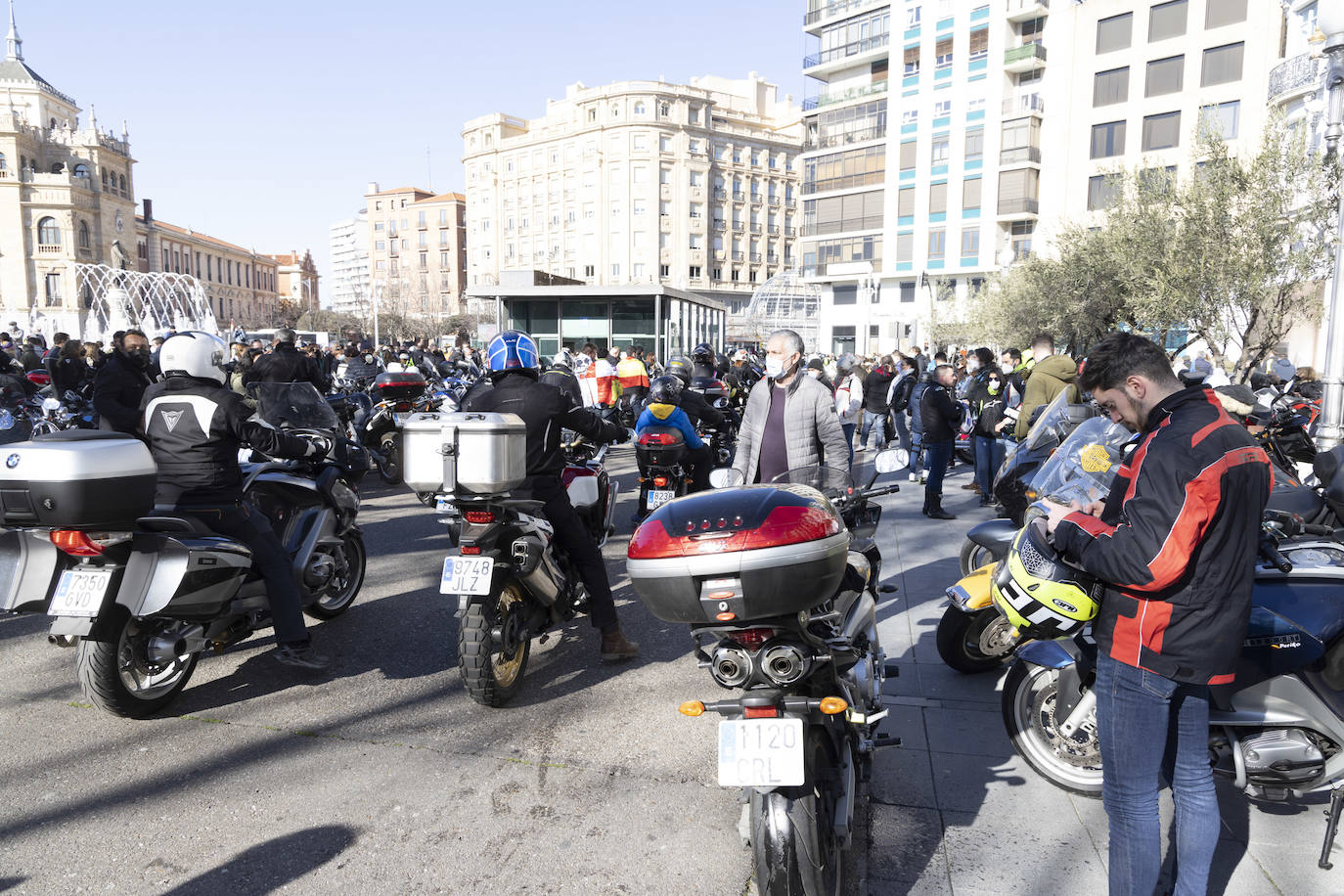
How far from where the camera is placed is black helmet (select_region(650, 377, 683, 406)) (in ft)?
28.8

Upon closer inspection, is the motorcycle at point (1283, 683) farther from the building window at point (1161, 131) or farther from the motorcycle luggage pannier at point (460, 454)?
the building window at point (1161, 131)

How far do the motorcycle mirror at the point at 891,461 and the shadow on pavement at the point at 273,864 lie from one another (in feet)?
7.99

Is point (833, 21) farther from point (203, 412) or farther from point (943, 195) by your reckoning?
point (203, 412)

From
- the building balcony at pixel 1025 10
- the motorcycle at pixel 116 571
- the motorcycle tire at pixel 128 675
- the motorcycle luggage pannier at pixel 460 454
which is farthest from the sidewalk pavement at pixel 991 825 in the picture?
the building balcony at pixel 1025 10

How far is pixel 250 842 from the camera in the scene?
300 centimetres

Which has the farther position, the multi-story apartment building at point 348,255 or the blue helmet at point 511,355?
the multi-story apartment building at point 348,255

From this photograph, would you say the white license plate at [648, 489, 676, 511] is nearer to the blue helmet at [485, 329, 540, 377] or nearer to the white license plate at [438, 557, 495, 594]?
the blue helmet at [485, 329, 540, 377]

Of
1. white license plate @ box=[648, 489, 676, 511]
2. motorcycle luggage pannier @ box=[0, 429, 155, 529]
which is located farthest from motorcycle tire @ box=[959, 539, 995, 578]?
motorcycle luggage pannier @ box=[0, 429, 155, 529]

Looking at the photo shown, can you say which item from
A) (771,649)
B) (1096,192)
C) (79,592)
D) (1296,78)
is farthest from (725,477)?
(1096,192)

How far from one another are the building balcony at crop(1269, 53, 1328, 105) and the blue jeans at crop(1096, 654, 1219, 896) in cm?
2887

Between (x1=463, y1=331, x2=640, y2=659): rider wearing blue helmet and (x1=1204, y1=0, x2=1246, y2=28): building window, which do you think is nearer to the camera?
(x1=463, y1=331, x2=640, y2=659): rider wearing blue helmet

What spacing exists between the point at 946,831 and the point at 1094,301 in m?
28.0

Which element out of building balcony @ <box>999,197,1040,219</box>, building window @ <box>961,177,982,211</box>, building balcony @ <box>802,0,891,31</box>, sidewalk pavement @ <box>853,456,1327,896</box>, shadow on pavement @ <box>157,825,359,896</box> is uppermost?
building balcony @ <box>802,0,891,31</box>

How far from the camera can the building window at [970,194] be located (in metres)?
46.8
